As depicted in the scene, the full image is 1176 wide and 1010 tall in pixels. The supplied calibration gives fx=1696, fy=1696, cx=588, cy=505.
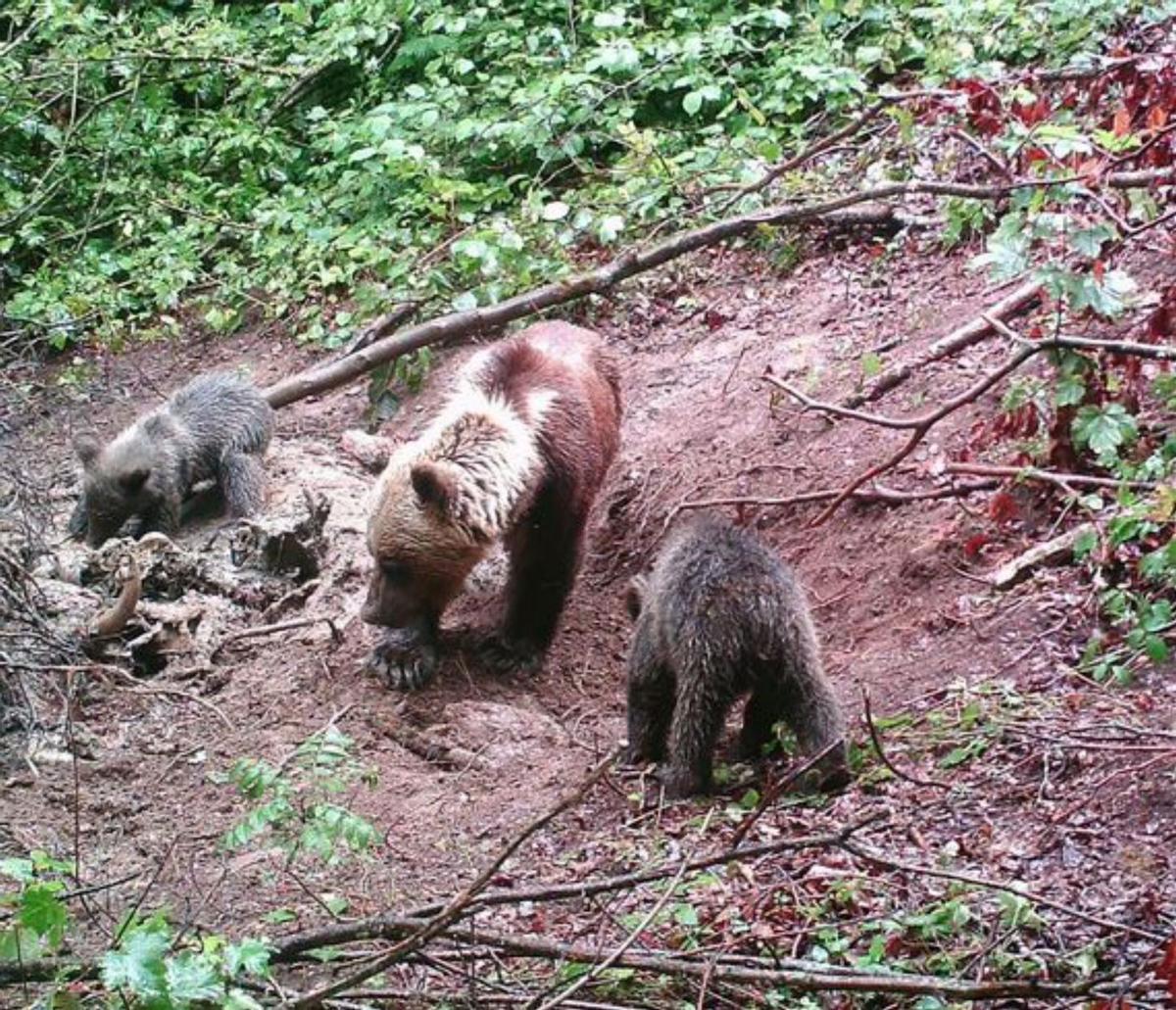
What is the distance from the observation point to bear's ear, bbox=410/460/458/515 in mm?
7340

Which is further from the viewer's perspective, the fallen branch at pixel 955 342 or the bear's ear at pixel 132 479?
the bear's ear at pixel 132 479

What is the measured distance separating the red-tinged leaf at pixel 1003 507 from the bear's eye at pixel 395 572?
2.59 meters

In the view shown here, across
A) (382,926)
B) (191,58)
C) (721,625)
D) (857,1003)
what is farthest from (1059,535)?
(191,58)

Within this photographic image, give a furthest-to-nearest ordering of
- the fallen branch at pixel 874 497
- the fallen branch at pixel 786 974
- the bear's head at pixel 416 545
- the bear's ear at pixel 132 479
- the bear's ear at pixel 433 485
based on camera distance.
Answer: the bear's ear at pixel 132 479, the bear's head at pixel 416 545, the bear's ear at pixel 433 485, the fallen branch at pixel 874 497, the fallen branch at pixel 786 974

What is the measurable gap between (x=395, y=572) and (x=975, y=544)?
2559mm

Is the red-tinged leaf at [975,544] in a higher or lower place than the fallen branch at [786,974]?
lower

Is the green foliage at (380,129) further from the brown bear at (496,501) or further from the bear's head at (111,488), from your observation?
the brown bear at (496,501)

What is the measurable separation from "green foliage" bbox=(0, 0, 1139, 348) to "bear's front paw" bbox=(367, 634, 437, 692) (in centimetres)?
311

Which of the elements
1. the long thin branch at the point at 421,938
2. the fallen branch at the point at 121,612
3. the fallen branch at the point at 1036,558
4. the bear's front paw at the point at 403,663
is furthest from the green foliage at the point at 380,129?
the long thin branch at the point at 421,938

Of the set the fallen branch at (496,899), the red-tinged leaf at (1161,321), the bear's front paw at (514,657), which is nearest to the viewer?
the fallen branch at (496,899)

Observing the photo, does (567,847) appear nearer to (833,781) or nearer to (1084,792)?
(833,781)

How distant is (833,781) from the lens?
5852mm

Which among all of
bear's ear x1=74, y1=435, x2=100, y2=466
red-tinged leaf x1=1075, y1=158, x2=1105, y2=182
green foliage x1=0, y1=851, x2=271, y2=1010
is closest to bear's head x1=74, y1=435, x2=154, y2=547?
bear's ear x1=74, y1=435, x2=100, y2=466

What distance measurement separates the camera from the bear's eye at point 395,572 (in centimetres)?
764
